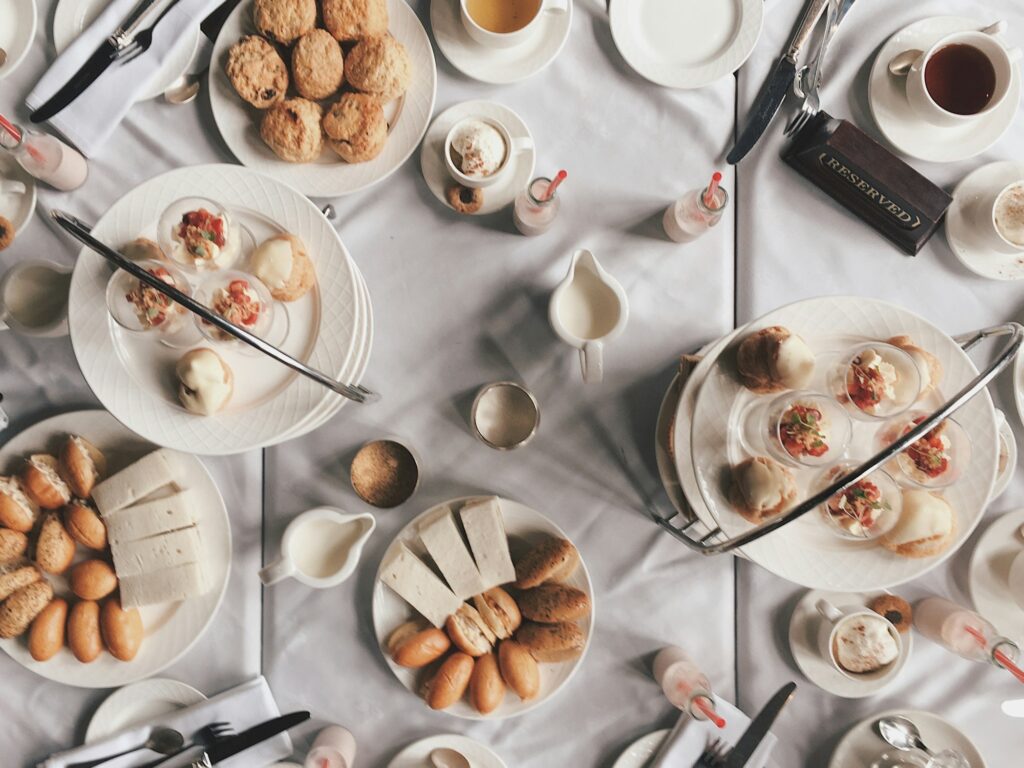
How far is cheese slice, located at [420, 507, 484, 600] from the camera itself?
127cm

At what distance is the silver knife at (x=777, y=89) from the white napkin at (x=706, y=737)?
0.98 metres

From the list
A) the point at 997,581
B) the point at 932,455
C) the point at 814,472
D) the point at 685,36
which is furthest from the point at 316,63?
the point at 997,581

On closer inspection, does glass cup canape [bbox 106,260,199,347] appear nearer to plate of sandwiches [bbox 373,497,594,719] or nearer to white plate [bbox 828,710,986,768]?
plate of sandwiches [bbox 373,497,594,719]

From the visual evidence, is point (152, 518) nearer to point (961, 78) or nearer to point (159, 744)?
point (159, 744)

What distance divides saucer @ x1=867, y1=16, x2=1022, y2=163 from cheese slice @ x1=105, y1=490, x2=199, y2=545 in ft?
4.57

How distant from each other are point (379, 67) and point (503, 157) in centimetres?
25

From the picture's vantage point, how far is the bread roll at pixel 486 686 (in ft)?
4.10

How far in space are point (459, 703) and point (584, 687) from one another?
232mm

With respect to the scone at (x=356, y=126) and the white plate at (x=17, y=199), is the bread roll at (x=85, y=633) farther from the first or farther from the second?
the scone at (x=356, y=126)

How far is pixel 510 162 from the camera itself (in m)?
1.30

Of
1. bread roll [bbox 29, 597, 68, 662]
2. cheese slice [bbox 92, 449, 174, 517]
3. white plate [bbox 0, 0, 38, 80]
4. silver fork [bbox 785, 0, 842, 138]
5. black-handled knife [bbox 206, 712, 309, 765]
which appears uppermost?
silver fork [bbox 785, 0, 842, 138]

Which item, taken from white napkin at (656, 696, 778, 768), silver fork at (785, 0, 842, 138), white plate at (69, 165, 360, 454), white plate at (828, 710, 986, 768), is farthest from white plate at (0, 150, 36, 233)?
white plate at (828, 710, 986, 768)

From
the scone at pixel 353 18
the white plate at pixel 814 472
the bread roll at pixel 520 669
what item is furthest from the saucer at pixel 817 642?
the scone at pixel 353 18

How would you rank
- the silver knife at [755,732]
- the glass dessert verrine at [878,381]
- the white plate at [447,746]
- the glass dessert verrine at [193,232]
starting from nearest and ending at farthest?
the glass dessert verrine at [878,381], the glass dessert verrine at [193,232], the silver knife at [755,732], the white plate at [447,746]
